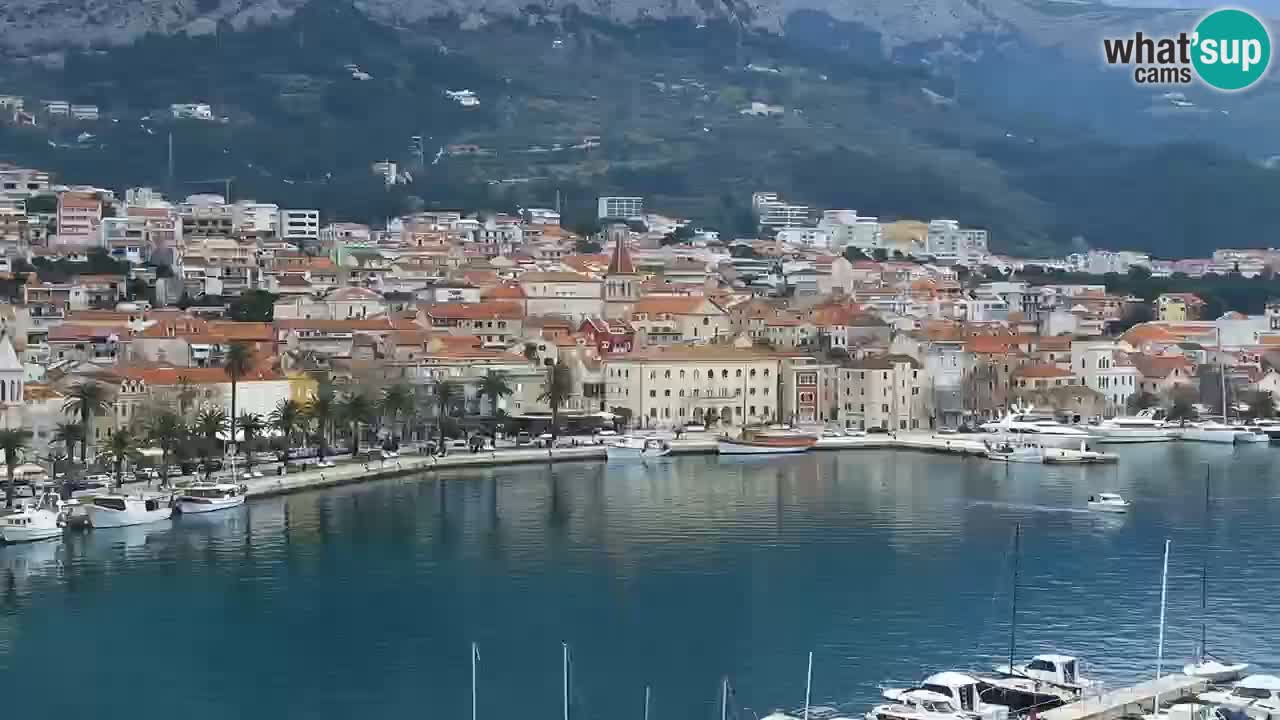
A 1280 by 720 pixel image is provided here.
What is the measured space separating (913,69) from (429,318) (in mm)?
71097

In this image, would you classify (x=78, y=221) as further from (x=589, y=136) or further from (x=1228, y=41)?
(x=1228, y=41)

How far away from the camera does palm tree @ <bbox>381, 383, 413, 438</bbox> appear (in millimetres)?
32438

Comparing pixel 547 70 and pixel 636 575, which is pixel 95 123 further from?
pixel 636 575

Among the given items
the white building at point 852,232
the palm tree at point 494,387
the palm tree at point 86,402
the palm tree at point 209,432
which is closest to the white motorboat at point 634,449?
the palm tree at point 494,387

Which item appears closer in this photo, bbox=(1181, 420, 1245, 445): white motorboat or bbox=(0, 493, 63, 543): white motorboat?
bbox=(0, 493, 63, 543): white motorboat

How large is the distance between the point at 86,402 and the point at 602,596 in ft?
33.5

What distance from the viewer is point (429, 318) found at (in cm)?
4047

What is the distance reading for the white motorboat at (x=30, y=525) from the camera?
22656 millimetres

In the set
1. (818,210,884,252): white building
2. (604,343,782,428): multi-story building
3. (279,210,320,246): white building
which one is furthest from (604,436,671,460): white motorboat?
(818,210,884,252): white building

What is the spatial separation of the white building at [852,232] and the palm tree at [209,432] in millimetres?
39690

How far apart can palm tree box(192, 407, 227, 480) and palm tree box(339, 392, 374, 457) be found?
6.70 ft

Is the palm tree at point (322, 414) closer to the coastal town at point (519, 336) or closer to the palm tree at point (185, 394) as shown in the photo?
the coastal town at point (519, 336)

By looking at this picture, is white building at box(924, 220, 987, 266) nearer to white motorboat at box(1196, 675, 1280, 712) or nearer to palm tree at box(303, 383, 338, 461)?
palm tree at box(303, 383, 338, 461)

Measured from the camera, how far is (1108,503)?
87.1 ft
